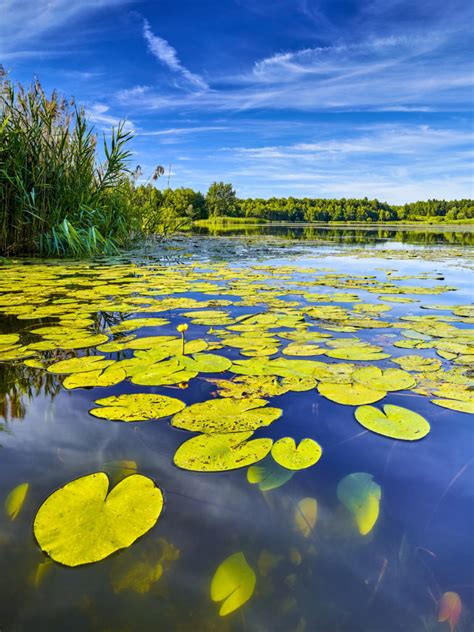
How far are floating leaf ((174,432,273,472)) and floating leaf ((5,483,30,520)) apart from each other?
0.33 m

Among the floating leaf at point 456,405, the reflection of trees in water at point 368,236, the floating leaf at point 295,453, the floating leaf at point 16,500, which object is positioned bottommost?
the floating leaf at point 16,500

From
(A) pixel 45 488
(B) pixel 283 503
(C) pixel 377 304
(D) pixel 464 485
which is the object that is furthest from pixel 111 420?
(C) pixel 377 304

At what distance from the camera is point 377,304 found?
8.94 feet

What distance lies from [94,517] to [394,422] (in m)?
0.83

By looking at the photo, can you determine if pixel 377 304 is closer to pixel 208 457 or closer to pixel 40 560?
pixel 208 457

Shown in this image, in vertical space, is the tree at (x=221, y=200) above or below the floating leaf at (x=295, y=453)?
above

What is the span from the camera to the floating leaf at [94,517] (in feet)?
2.12

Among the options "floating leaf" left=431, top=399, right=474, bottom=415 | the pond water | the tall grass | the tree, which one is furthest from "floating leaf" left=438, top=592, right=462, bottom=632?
the tree

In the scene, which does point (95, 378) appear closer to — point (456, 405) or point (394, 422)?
point (394, 422)

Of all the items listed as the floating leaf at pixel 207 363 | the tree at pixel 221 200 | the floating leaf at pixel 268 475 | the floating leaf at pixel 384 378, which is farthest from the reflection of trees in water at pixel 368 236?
the tree at pixel 221 200

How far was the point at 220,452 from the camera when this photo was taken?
0.92 m

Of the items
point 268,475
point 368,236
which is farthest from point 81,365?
point 368,236

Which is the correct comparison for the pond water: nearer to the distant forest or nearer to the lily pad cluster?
the lily pad cluster

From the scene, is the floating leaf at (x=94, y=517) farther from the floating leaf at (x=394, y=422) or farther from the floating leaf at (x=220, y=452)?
the floating leaf at (x=394, y=422)
